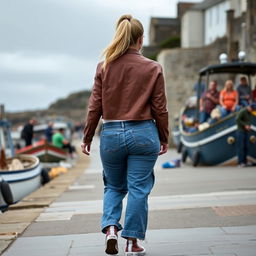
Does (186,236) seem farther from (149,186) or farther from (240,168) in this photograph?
(240,168)

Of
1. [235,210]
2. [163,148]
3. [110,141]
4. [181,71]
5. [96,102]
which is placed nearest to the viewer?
[110,141]

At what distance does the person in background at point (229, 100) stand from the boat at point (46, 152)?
9075mm

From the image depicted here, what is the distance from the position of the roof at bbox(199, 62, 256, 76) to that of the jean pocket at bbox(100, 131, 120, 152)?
41.9ft

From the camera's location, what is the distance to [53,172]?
20.9 metres

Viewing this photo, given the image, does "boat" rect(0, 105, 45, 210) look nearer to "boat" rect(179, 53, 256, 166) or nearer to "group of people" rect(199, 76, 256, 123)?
"boat" rect(179, 53, 256, 166)

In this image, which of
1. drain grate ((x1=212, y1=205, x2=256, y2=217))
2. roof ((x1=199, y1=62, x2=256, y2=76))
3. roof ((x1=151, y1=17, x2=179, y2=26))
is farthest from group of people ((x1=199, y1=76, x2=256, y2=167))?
roof ((x1=151, y1=17, x2=179, y2=26))

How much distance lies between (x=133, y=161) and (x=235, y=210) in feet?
8.69

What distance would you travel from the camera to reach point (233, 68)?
18172mm

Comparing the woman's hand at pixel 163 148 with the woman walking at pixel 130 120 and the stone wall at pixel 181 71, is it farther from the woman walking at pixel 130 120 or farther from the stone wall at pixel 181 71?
the stone wall at pixel 181 71

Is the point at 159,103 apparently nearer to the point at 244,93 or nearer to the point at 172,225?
the point at 172,225

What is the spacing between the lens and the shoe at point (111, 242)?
4.93m

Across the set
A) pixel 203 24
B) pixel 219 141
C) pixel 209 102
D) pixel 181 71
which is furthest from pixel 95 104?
pixel 203 24

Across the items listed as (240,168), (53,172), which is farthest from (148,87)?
(53,172)

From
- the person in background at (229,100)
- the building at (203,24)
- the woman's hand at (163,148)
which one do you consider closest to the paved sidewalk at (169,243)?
the woman's hand at (163,148)
